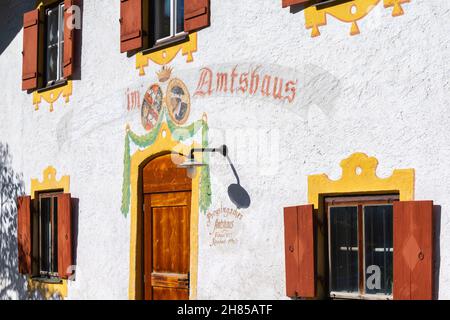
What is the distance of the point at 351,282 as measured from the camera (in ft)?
24.6

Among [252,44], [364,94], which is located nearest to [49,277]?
[252,44]

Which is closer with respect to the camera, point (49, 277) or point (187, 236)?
point (187, 236)

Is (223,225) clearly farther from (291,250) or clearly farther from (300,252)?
(300,252)

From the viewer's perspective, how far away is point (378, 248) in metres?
7.29

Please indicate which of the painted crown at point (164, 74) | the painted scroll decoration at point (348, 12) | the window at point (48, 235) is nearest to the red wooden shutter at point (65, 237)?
the window at point (48, 235)

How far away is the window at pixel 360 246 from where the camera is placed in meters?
7.23

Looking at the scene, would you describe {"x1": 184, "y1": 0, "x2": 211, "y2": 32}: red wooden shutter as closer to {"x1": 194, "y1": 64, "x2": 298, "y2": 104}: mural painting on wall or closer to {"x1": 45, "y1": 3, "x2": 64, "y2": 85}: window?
{"x1": 194, "y1": 64, "x2": 298, "y2": 104}: mural painting on wall

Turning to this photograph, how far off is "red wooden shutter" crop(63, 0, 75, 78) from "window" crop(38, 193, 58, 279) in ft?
5.49

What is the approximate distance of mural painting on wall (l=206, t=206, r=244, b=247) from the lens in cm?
859

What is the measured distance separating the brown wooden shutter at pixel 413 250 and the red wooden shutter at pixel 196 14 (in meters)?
3.23

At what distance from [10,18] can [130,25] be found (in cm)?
340

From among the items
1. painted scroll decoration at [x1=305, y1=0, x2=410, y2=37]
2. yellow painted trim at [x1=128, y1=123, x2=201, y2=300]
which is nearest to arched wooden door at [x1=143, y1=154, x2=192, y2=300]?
yellow painted trim at [x1=128, y1=123, x2=201, y2=300]
